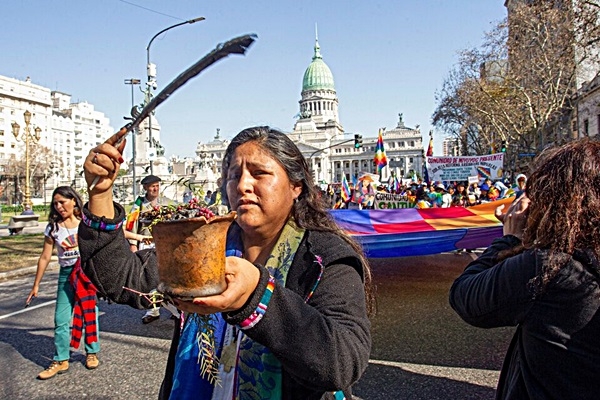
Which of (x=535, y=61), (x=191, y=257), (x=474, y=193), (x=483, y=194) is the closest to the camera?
(x=191, y=257)

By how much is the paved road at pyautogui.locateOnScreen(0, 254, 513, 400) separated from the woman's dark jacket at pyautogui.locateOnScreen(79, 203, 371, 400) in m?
2.77

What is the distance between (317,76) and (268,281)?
5114 inches

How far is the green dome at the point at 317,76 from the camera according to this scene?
417ft

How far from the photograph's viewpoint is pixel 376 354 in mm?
5078

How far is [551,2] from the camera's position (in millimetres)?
19297

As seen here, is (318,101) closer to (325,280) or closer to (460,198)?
(460,198)

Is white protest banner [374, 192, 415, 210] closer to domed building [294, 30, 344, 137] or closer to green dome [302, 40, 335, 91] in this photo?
domed building [294, 30, 344, 137]

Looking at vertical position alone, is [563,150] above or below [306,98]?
below

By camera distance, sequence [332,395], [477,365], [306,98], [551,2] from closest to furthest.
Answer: [332,395]
[477,365]
[551,2]
[306,98]

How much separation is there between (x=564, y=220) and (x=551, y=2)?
21.3m

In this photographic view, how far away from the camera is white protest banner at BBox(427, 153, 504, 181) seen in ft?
54.4

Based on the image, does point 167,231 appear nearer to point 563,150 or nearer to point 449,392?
point 563,150

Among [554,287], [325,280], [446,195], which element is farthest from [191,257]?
[446,195]

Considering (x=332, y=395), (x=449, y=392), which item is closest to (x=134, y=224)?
(x=449, y=392)
